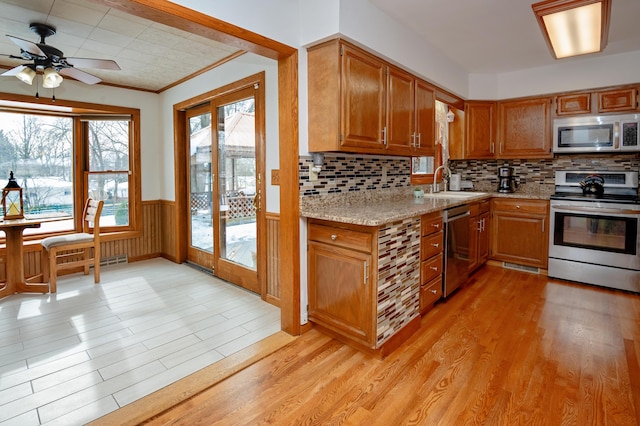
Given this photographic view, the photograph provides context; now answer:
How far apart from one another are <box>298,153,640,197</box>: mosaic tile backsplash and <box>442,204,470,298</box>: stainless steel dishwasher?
702 millimetres

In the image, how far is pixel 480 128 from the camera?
450 cm

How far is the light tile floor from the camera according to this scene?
6.12 ft

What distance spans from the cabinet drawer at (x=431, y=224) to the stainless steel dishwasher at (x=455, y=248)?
123 millimetres

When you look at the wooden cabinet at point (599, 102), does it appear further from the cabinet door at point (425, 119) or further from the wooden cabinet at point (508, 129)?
the cabinet door at point (425, 119)

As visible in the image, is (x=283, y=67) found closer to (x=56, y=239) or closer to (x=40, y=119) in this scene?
(x=56, y=239)

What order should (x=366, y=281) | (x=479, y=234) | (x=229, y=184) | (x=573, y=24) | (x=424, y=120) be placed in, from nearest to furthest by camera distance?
(x=366, y=281) → (x=573, y=24) → (x=424, y=120) → (x=229, y=184) → (x=479, y=234)

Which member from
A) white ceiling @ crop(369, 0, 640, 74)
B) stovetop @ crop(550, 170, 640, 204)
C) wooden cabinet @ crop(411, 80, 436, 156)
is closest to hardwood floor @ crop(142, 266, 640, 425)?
stovetop @ crop(550, 170, 640, 204)

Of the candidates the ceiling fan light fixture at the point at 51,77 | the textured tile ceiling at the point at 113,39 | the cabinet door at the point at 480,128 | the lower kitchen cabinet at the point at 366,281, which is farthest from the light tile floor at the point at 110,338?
the cabinet door at the point at 480,128

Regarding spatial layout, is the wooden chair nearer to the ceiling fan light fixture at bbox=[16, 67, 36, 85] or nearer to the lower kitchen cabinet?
the ceiling fan light fixture at bbox=[16, 67, 36, 85]

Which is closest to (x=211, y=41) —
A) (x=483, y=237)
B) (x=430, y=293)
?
(x=430, y=293)

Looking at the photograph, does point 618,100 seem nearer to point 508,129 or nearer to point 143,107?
point 508,129

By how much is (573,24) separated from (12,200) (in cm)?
549

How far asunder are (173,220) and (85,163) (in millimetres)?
1310

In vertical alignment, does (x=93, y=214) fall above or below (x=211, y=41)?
A: below
